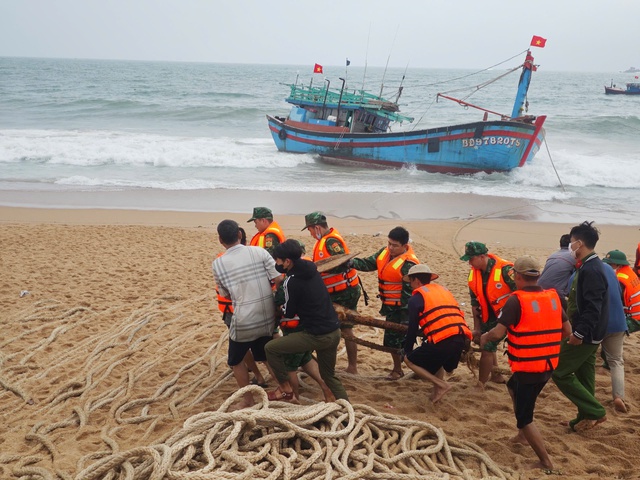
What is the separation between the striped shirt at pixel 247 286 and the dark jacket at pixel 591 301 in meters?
2.26

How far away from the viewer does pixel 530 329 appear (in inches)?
153

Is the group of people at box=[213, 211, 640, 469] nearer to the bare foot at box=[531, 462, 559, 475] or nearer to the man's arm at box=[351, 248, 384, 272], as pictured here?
the bare foot at box=[531, 462, 559, 475]

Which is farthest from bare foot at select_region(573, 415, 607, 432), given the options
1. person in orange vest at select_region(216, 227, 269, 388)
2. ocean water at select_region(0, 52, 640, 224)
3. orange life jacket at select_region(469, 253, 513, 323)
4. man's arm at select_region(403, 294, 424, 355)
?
ocean water at select_region(0, 52, 640, 224)

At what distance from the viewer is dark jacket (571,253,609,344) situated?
4.31m

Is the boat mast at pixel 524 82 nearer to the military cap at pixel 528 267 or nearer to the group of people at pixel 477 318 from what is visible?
the group of people at pixel 477 318

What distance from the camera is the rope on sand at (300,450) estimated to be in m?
3.64

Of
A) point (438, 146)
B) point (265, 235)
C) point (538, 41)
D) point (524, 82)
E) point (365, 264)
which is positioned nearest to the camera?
point (365, 264)

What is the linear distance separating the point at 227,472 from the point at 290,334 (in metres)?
1.25

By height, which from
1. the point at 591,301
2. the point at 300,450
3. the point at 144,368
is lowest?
the point at 144,368

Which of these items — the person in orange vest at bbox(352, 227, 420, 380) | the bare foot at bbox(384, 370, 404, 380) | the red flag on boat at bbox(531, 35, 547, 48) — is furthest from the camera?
the red flag on boat at bbox(531, 35, 547, 48)

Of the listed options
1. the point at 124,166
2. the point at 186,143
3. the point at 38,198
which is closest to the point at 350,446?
the point at 38,198

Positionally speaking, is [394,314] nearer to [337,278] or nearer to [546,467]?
[337,278]

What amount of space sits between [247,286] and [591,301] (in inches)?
99.2

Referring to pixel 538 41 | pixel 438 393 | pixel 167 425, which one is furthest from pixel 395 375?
pixel 538 41
